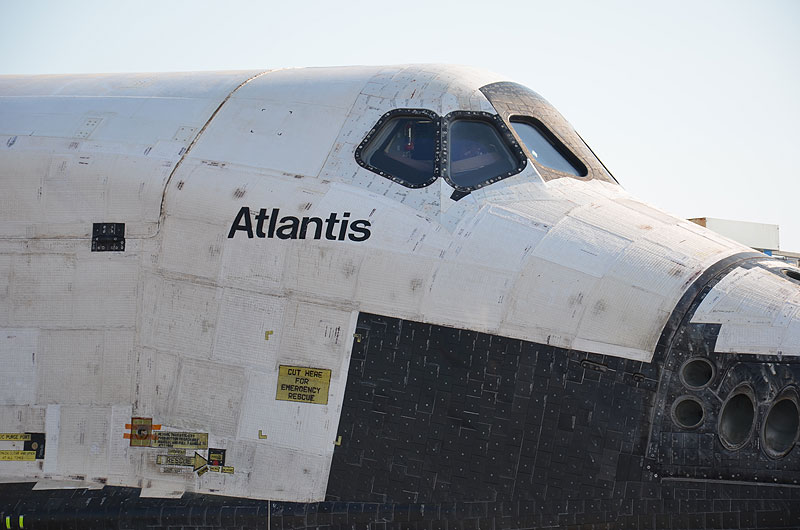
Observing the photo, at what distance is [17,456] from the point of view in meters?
6.65

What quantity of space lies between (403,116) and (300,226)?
1320mm

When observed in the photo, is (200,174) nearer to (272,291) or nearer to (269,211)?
(269,211)

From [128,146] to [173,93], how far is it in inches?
34.1

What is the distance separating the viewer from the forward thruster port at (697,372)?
5.08 m

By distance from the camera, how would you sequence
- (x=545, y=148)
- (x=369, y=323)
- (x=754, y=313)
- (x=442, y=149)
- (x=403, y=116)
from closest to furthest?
1. (x=754, y=313)
2. (x=369, y=323)
3. (x=442, y=149)
4. (x=403, y=116)
5. (x=545, y=148)

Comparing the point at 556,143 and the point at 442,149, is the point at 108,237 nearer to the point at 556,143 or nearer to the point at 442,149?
the point at 442,149

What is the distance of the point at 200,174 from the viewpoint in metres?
6.70

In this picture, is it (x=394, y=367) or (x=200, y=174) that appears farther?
(x=200, y=174)

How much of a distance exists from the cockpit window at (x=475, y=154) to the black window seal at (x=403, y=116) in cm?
10

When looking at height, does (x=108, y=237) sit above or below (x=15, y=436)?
above

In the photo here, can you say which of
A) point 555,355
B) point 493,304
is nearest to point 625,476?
point 555,355

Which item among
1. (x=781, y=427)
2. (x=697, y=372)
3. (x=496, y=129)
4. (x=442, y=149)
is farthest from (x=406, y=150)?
(x=781, y=427)

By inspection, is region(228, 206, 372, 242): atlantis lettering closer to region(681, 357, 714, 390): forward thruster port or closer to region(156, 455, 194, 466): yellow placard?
region(156, 455, 194, 466): yellow placard

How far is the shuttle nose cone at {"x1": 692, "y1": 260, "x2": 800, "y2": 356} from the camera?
4.96 metres
